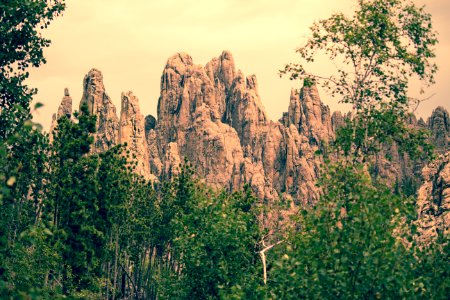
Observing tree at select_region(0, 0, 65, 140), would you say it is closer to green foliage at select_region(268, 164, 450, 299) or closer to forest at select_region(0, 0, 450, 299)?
forest at select_region(0, 0, 450, 299)

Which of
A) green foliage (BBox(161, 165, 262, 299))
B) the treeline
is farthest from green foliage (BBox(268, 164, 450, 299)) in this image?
green foliage (BBox(161, 165, 262, 299))

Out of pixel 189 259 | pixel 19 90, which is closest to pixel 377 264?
pixel 189 259

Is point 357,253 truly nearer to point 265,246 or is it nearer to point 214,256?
point 265,246

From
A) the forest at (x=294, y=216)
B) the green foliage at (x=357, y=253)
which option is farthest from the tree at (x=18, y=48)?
the green foliage at (x=357, y=253)

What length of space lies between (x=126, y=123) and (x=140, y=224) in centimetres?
12307

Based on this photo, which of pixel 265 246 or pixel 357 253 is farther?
pixel 265 246

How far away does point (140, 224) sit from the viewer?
77.2 metres

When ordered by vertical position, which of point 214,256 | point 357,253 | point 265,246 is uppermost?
point 265,246

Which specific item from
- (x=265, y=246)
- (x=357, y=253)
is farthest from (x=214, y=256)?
(x=357, y=253)

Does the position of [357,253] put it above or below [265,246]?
below

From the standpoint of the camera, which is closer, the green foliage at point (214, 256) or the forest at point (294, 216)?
the forest at point (294, 216)

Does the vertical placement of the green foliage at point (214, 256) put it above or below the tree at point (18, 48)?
below

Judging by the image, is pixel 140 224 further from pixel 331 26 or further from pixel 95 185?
pixel 331 26

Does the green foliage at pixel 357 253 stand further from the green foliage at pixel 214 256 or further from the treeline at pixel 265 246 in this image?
the green foliage at pixel 214 256
